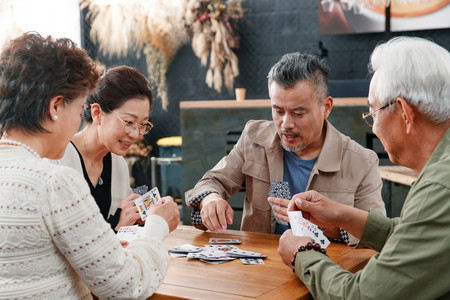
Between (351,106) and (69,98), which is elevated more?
(69,98)

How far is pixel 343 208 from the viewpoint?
2.03 meters

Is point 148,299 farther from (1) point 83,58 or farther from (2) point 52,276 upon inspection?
(1) point 83,58

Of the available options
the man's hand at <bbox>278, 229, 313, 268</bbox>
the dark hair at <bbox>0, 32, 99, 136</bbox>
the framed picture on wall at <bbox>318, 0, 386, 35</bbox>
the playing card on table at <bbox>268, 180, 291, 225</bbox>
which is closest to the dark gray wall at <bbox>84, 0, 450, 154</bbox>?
the framed picture on wall at <bbox>318, 0, 386, 35</bbox>

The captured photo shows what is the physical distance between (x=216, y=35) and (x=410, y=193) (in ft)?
15.2

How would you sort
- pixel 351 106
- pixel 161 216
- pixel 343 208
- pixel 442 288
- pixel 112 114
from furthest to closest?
1. pixel 351 106
2. pixel 112 114
3. pixel 343 208
4. pixel 161 216
5. pixel 442 288

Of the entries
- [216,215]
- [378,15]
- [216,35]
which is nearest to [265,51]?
[216,35]

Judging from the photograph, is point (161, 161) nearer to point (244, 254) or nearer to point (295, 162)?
point (295, 162)

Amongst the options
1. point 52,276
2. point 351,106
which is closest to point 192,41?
point 351,106

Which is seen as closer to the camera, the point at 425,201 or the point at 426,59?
the point at 425,201

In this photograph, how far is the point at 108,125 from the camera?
2.64 metres

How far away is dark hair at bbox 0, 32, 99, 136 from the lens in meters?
1.45

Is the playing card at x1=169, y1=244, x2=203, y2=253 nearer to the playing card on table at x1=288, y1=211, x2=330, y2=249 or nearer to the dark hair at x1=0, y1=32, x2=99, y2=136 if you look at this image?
the playing card on table at x1=288, y1=211, x2=330, y2=249

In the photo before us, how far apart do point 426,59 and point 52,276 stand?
1.15 metres

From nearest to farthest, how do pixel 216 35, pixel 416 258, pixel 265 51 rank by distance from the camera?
pixel 416 258 → pixel 216 35 → pixel 265 51
